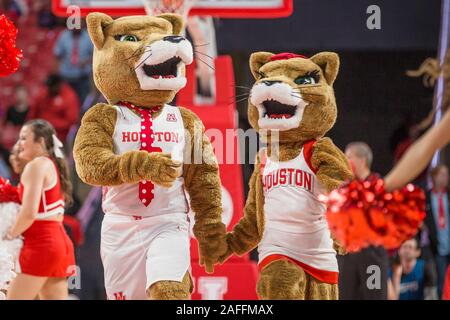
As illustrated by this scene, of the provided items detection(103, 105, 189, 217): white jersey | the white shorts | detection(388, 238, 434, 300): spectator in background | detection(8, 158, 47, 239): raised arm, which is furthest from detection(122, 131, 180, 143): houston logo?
detection(388, 238, 434, 300): spectator in background

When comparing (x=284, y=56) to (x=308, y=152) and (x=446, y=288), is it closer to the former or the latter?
(x=308, y=152)

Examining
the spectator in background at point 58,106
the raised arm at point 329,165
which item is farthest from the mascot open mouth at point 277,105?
the spectator in background at point 58,106

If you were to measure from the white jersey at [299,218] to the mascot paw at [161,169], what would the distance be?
0.41m

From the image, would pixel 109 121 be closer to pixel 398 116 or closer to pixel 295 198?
pixel 295 198

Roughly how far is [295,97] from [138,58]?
0.54 metres

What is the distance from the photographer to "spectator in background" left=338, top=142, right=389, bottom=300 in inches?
138

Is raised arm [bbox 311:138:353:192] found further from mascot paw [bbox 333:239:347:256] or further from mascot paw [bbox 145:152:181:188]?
mascot paw [bbox 145:152:181:188]

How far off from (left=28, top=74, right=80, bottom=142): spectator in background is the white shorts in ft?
3.69

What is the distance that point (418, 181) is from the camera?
3900 mm

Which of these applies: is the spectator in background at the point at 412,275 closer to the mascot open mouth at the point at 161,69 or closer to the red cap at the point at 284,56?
the red cap at the point at 284,56

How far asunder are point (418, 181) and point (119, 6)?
4.57 ft

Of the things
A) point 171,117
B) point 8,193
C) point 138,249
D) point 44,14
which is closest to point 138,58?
point 171,117

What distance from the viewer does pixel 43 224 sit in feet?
12.6
